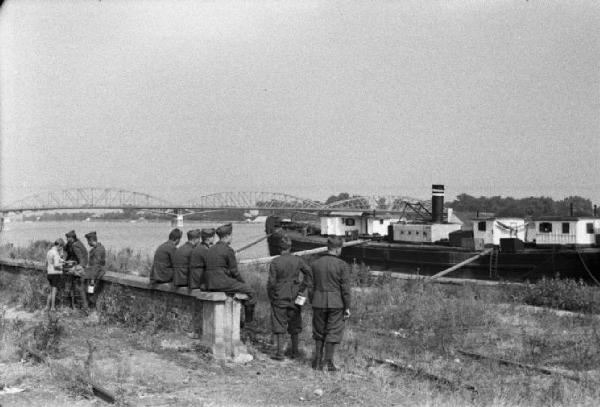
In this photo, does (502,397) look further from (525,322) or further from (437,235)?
(437,235)

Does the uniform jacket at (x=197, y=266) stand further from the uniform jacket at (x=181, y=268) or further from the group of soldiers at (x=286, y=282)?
the uniform jacket at (x=181, y=268)

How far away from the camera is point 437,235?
3100 cm

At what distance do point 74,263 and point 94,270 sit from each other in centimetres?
107

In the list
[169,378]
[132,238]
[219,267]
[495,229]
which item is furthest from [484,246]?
[132,238]

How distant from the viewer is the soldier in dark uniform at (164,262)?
A: 31.8 ft

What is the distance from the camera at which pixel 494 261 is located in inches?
993

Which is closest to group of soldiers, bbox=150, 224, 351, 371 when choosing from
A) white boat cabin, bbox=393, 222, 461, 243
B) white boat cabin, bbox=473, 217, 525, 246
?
white boat cabin, bbox=473, 217, 525, 246

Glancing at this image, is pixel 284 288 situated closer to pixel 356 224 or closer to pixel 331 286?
pixel 331 286

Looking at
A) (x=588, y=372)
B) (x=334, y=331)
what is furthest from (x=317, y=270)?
(x=588, y=372)

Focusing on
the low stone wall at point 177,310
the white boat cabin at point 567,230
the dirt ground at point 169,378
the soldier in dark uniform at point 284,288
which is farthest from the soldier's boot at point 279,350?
the white boat cabin at point 567,230

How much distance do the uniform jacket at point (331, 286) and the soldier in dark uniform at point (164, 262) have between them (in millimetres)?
2840

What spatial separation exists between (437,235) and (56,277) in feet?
73.3

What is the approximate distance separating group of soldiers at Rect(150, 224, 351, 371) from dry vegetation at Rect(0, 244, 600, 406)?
496 millimetres

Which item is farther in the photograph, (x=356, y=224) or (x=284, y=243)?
(x=356, y=224)
